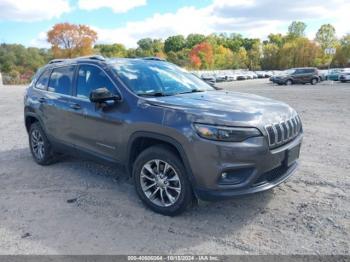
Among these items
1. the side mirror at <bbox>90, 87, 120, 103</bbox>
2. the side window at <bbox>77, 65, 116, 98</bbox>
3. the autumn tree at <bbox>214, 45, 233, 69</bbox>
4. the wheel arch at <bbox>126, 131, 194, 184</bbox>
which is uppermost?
the side window at <bbox>77, 65, 116, 98</bbox>

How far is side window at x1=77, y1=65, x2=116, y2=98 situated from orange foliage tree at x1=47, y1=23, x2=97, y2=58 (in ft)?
268

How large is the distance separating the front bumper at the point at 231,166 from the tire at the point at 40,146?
11.0 ft

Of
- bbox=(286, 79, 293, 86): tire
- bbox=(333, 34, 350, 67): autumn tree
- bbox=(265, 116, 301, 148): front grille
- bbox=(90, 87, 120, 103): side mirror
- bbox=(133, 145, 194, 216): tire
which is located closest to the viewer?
bbox=(265, 116, 301, 148): front grille

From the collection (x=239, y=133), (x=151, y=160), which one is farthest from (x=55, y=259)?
(x=239, y=133)

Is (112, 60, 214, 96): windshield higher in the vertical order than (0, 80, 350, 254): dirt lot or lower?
higher

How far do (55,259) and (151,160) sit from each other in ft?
4.64

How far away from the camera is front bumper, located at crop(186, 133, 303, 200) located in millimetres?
3449

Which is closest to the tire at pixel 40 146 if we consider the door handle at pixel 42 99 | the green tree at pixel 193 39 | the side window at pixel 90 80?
the door handle at pixel 42 99

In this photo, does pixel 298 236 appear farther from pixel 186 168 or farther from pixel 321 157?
pixel 321 157

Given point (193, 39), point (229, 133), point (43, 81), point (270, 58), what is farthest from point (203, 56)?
point (229, 133)

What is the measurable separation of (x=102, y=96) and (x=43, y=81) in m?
2.36

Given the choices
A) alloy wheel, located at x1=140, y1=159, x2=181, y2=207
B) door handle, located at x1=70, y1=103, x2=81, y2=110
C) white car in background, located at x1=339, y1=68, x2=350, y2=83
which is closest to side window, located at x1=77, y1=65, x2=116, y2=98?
door handle, located at x1=70, y1=103, x2=81, y2=110

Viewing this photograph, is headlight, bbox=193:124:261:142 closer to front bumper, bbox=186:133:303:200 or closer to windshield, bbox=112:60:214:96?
front bumper, bbox=186:133:303:200

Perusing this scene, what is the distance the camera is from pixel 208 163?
3.49m
